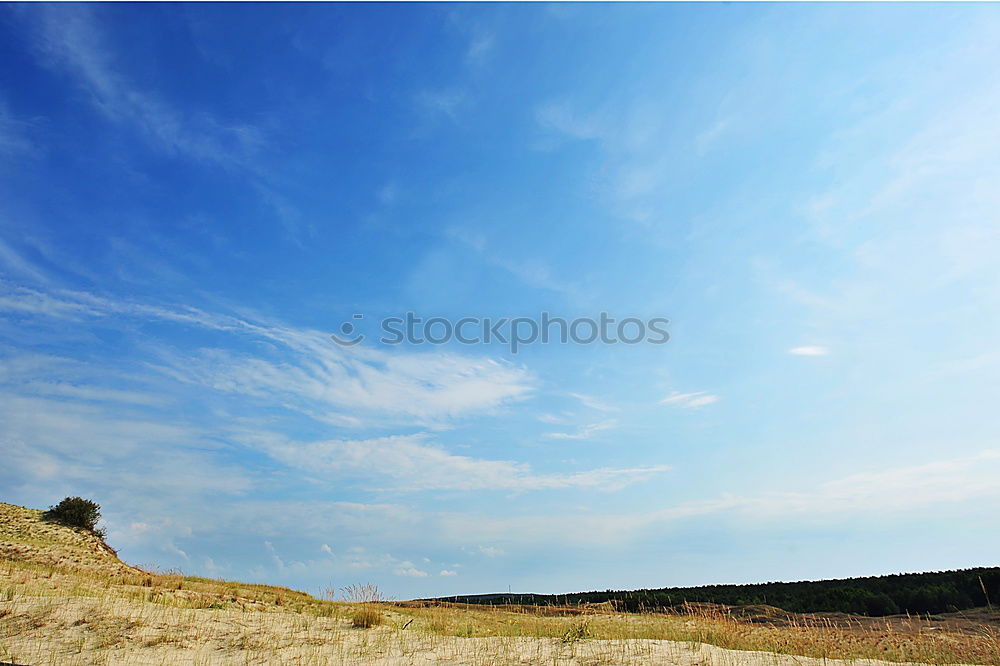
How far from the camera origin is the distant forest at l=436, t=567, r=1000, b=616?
101ft

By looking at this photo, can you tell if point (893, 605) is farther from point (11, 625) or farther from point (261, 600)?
point (11, 625)

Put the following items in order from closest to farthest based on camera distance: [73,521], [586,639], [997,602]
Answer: [586,639], [997,602], [73,521]

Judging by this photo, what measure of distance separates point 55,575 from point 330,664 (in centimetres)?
1322

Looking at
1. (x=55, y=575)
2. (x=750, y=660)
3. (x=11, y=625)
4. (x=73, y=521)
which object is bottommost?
(x=750, y=660)

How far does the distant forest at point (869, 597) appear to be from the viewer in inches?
1217

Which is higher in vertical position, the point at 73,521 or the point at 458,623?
the point at 73,521

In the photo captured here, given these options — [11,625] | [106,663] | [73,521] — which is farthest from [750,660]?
[73,521]

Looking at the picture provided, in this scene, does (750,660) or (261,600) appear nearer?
(750,660)

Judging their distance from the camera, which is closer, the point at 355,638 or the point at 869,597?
the point at 355,638

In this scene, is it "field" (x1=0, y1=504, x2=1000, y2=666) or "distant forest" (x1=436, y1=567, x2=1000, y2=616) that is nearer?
"field" (x1=0, y1=504, x2=1000, y2=666)

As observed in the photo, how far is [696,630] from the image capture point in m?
14.1

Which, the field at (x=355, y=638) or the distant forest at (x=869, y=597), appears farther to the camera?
the distant forest at (x=869, y=597)

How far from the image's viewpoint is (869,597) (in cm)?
3234

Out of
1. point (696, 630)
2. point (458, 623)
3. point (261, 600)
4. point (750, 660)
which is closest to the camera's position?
point (750, 660)
